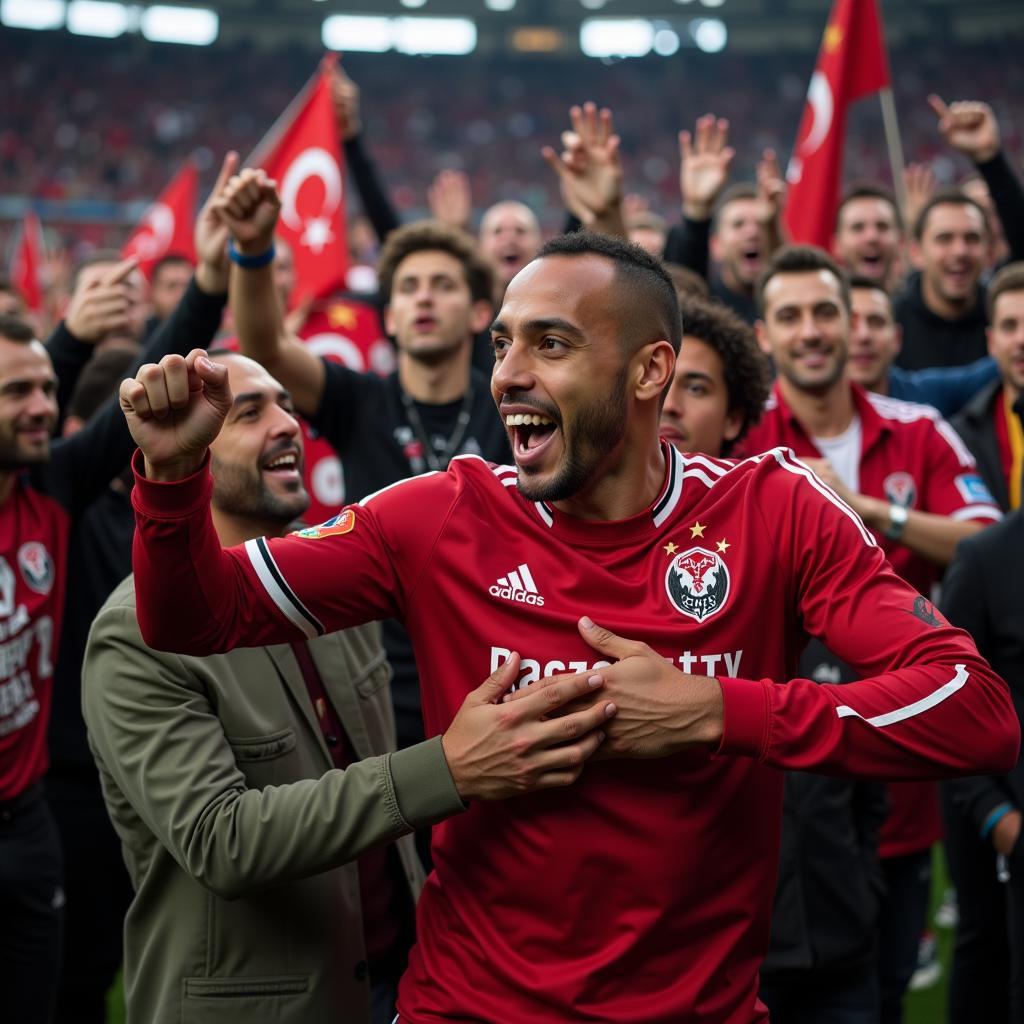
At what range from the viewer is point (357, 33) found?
3819 centimetres

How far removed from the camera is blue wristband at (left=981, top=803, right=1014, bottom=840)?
12.6ft

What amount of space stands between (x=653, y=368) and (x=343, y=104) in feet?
16.6

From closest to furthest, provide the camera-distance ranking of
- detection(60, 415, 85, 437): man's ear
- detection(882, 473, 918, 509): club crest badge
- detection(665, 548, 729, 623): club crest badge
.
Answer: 1. detection(665, 548, 729, 623): club crest badge
2. detection(882, 473, 918, 509): club crest badge
3. detection(60, 415, 85, 437): man's ear

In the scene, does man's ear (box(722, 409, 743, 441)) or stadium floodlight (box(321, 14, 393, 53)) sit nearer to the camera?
man's ear (box(722, 409, 743, 441))

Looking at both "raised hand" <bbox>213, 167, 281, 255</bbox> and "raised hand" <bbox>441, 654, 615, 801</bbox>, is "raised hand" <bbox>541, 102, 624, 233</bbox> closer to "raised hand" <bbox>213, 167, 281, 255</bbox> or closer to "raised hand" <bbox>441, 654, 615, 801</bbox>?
"raised hand" <bbox>213, 167, 281, 255</bbox>

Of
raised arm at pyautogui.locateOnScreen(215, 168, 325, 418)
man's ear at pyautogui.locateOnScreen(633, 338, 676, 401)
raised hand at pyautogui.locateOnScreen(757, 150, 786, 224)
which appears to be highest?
raised hand at pyautogui.locateOnScreen(757, 150, 786, 224)

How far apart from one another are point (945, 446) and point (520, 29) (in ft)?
122

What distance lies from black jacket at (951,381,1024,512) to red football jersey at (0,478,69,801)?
10.7ft

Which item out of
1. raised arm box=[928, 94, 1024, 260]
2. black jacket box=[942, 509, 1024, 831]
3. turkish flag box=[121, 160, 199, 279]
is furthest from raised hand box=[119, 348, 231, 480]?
turkish flag box=[121, 160, 199, 279]

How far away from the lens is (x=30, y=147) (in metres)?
33.3

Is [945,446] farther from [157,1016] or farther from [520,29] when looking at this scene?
[520,29]

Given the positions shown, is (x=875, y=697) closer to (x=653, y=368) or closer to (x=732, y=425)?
(x=653, y=368)

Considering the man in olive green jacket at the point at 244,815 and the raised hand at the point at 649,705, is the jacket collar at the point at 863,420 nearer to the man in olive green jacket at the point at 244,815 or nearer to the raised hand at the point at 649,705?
the man in olive green jacket at the point at 244,815

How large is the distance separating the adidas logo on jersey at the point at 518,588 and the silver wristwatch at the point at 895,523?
2135mm
